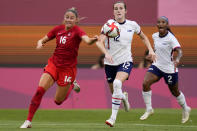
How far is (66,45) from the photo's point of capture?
474 inches

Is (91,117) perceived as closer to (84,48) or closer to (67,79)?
(84,48)

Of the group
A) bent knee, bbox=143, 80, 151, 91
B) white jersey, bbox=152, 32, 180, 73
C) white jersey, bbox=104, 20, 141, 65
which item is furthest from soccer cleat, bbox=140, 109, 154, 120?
white jersey, bbox=104, 20, 141, 65

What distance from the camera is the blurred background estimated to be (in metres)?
18.3

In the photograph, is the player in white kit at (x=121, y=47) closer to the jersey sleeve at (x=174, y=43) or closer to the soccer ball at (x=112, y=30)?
the soccer ball at (x=112, y=30)

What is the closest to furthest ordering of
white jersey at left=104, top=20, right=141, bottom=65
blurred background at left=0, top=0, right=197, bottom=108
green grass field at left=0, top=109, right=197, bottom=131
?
white jersey at left=104, top=20, right=141, bottom=65 → green grass field at left=0, top=109, right=197, bottom=131 → blurred background at left=0, top=0, right=197, bottom=108

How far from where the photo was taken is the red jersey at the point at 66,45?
39.3 feet

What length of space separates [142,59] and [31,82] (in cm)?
344

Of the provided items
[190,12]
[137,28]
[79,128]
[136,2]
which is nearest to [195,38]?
[190,12]

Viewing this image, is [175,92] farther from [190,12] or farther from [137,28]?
[190,12]

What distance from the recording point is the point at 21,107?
18.4m

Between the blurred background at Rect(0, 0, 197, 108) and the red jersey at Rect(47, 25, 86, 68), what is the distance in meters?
6.07

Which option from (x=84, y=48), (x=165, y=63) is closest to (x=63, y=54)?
(x=165, y=63)

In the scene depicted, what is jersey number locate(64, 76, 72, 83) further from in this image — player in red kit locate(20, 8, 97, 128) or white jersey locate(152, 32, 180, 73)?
white jersey locate(152, 32, 180, 73)

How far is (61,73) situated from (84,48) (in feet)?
22.4
